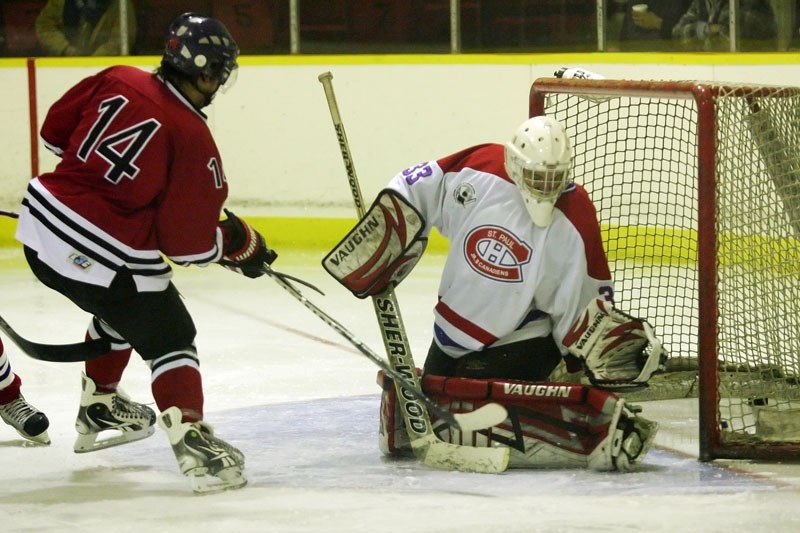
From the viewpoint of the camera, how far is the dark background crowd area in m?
6.22

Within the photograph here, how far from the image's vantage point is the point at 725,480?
292cm

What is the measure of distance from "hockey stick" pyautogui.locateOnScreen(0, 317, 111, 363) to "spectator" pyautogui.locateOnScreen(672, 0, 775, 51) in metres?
3.86

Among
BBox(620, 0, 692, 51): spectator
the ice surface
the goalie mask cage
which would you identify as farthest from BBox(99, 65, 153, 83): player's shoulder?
BBox(620, 0, 692, 51): spectator

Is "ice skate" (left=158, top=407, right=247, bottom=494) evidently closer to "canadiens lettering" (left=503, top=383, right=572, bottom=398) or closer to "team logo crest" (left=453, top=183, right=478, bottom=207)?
"canadiens lettering" (left=503, top=383, right=572, bottom=398)

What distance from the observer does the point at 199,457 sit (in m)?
2.85

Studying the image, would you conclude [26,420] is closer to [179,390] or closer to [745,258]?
[179,390]

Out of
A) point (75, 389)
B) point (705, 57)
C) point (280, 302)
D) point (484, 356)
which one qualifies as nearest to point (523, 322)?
point (484, 356)

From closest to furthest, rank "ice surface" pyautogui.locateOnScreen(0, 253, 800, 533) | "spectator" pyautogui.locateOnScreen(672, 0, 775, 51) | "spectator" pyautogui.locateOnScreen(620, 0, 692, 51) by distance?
1. "ice surface" pyautogui.locateOnScreen(0, 253, 800, 533)
2. "spectator" pyautogui.locateOnScreen(672, 0, 775, 51)
3. "spectator" pyautogui.locateOnScreen(620, 0, 692, 51)

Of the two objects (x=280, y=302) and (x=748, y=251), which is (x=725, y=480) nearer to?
(x=748, y=251)

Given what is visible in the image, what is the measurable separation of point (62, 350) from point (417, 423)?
2.61 ft

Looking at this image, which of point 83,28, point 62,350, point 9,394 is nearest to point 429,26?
point 83,28

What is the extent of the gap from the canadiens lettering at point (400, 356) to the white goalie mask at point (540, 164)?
42 cm

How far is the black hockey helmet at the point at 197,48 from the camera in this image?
9.29 feet

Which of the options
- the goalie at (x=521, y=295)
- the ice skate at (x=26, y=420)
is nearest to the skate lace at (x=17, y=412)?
the ice skate at (x=26, y=420)
